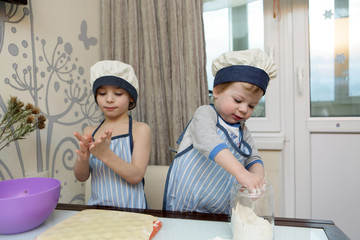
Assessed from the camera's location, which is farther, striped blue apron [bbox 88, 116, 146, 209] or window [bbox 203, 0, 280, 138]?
window [bbox 203, 0, 280, 138]

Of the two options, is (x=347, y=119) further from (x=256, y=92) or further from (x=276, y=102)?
(x=256, y=92)

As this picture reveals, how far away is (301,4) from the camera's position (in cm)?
160

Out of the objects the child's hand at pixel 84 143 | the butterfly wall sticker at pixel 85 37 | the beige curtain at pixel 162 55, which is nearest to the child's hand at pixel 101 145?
A: the child's hand at pixel 84 143

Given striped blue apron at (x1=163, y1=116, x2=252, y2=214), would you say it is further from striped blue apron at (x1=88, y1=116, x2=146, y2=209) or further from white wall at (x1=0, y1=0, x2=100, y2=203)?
white wall at (x1=0, y1=0, x2=100, y2=203)

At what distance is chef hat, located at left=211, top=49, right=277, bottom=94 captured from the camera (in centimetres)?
85

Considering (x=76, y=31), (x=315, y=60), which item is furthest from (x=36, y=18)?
(x=315, y=60)

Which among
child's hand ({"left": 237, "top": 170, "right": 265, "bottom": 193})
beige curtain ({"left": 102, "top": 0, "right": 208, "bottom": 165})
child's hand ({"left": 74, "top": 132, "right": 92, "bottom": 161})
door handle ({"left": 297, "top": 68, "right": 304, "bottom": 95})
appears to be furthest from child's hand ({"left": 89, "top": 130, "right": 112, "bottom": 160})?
door handle ({"left": 297, "top": 68, "right": 304, "bottom": 95})

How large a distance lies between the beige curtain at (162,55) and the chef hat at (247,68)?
579 mm

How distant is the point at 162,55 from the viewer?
1.54 m

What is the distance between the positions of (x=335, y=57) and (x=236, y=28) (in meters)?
0.63

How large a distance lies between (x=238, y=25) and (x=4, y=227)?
1.59m

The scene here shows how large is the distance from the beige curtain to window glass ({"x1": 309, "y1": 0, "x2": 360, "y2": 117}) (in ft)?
2.40

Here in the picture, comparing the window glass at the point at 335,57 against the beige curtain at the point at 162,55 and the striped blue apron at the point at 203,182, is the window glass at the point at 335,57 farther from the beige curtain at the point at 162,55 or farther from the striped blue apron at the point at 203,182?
the striped blue apron at the point at 203,182

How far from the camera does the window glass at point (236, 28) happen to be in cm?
168
